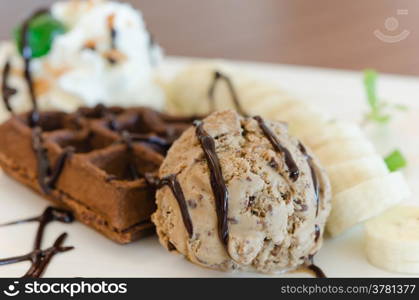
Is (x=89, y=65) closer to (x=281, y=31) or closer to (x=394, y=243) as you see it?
(x=394, y=243)

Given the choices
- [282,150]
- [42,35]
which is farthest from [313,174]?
[42,35]

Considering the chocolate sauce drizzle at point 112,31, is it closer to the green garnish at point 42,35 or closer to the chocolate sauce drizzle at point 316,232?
the green garnish at point 42,35

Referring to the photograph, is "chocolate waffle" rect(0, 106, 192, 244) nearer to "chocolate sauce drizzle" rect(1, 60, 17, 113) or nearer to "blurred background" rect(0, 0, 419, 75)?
"chocolate sauce drizzle" rect(1, 60, 17, 113)

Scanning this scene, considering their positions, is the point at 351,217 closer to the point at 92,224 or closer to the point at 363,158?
the point at 363,158

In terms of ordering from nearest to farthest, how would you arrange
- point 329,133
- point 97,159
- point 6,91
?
point 97,159
point 329,133
point 6,91

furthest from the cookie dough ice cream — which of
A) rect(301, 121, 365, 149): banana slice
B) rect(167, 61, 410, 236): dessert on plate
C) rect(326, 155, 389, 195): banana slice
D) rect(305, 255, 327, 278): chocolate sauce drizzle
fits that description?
rect(305, 255, 327, 278): chocolate sauce drizzle

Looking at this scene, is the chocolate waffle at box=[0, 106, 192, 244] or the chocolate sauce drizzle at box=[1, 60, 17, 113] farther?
the chocolate sauce drizzle at box=[1, 60, 17, 113]
